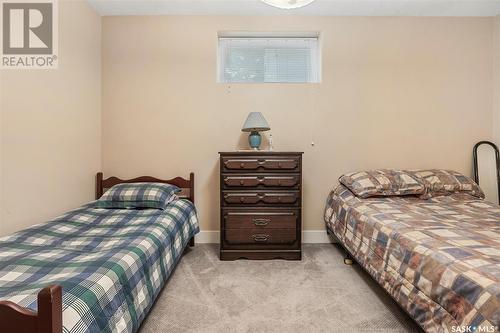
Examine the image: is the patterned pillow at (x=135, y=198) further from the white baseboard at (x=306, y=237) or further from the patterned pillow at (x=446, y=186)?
the patterned pillow at (x=446, y=186)

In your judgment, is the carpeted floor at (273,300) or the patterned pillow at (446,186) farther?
the patterned pillow at (446,186)

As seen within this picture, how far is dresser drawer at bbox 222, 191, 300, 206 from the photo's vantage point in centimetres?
252

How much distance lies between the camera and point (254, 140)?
2764 mm

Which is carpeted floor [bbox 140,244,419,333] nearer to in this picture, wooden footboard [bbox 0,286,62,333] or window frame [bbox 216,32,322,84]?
wooden footboard [bbox 0,286,62,333]

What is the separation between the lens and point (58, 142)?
2.30m

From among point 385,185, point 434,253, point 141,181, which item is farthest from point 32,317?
point 385,185

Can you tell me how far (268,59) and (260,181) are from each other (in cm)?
150

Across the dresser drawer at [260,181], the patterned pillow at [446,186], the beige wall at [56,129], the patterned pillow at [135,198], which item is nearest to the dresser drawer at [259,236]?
the dresser drawer at [260,181]

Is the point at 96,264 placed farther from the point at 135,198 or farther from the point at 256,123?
the point at 256,123

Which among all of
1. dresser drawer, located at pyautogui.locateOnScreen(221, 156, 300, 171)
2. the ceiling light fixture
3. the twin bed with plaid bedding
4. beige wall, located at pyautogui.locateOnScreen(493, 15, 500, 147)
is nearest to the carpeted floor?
the twin bed with plaid bedding

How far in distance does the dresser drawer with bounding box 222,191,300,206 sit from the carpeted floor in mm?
544

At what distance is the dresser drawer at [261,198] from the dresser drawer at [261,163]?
228mm

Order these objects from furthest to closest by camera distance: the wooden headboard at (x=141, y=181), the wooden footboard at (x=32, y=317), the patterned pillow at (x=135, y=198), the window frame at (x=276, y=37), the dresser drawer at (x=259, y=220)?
1. the window frame at (x=276, y=37)
2. the wooden headboard at (x=141, y=181)
3. the dresser drawer at (x=259, y=220)
4. the patterned pillow at (x=135, y=198)
5. the wooden footboard at (x=32, y=317)

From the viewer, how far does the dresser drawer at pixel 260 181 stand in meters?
2.52
